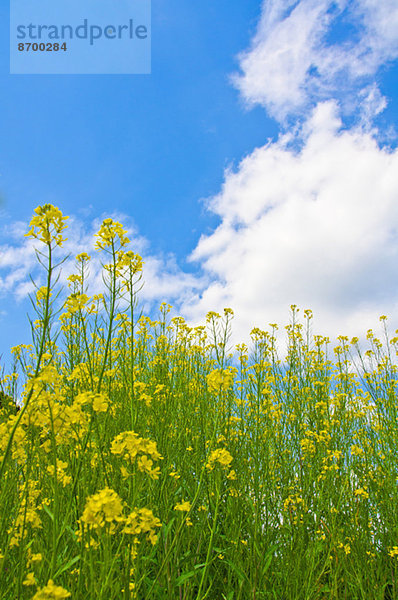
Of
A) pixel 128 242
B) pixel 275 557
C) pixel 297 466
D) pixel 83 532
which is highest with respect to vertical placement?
pixel 128 242

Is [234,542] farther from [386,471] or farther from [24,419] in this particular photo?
[386,471]

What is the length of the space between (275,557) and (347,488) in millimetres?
905

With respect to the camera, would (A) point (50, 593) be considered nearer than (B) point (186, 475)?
Yes

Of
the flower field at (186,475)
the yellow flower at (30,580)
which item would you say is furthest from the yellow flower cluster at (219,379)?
the yellow flower at (30,580)

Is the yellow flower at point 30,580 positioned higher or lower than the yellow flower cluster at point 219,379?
lower

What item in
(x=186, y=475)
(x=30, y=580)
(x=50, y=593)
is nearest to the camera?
(x=50, y=593)

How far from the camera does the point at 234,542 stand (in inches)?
92.4

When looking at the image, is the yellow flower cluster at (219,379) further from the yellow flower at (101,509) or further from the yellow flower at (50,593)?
the yellow flower at (50,593)

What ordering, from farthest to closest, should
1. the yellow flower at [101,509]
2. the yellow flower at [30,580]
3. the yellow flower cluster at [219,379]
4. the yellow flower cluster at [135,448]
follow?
the yellow flower cluster at [219,379]
the yellow flower cluster at [135,448]
the yellow flower at [30,580]
the yellow flower at [101,509]

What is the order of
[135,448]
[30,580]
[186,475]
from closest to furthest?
1. [30,580]
2. [135,448]
3. [186,475]

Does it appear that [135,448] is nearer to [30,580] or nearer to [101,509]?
[101,509]

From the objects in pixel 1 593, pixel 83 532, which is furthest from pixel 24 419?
pixel 1 593

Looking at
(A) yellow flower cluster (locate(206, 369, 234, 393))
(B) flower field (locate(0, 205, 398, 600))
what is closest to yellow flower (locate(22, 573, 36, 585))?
(B) flower field (locate(0, 205, 398, 600))

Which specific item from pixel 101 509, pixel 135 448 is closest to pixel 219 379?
pixel 135 448
